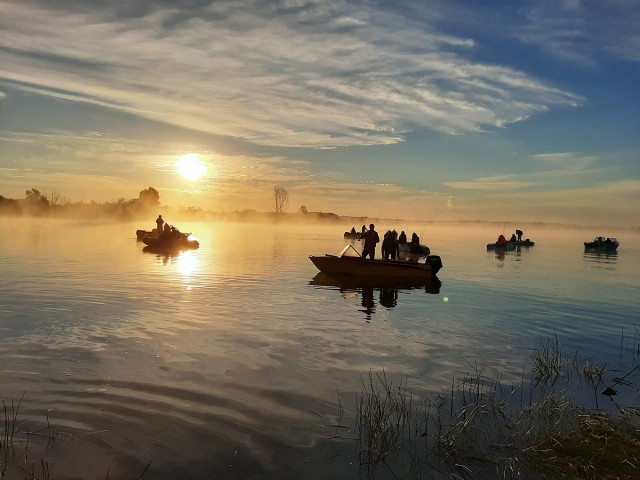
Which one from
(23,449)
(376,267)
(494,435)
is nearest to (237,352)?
(23,449)

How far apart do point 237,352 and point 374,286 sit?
680 inches

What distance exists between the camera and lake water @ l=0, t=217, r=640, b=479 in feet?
26.8

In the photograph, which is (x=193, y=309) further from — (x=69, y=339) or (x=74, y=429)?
(x=74, y=429)

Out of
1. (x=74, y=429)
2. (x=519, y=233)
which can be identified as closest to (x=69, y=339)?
(x=74, y=429)

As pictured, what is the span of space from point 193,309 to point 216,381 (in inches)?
365

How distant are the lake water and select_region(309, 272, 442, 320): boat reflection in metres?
0.29

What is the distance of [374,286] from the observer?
3030 centimetres

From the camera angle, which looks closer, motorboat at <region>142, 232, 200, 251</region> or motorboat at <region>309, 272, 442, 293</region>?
motorboat at <region>309, 272, 442, 293</region>

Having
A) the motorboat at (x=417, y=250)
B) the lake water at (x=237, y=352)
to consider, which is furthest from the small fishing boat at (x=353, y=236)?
the lake water at (x=237, y=352)

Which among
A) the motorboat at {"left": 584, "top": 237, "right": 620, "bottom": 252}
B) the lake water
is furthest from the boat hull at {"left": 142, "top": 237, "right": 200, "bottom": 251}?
the motorboat at {"left": 584, "top": 237, "right": 620, "bottom": 252}

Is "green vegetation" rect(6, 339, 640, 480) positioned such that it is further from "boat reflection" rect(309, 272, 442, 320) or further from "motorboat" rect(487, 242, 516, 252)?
"motorboat" rect(487, 242, 516, 252)

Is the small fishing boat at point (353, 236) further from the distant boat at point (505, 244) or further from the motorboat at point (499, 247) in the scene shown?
the motorboat at point (499, 247)

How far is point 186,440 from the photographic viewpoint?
8383 mm

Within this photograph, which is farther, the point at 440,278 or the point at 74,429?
the point at 440,278
